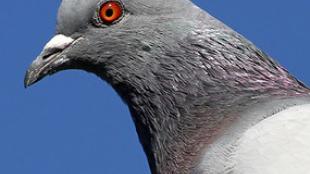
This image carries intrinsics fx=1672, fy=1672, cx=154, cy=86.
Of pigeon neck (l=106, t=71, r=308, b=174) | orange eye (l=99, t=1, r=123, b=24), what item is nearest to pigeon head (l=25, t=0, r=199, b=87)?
orange eye (l=99, t=1, r=123, b=24)

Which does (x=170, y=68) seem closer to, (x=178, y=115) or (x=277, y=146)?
(x=178, y=115)

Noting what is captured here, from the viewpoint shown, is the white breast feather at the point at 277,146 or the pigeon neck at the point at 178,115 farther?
the pigeon neck at the point at 178,115

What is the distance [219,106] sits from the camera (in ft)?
50.4

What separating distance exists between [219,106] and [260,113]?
2.19 feet

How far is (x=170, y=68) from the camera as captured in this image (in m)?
15.8

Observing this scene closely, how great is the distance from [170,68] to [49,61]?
1.16 m

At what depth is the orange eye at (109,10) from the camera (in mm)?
15875

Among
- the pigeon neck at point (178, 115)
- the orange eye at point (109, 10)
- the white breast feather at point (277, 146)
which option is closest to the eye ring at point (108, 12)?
the orange eye at point (109, 10)

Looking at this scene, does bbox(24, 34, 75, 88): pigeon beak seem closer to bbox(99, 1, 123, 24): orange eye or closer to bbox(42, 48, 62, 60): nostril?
bbox(42, 48, 62, 60): nostril

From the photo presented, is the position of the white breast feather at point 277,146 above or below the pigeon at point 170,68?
below

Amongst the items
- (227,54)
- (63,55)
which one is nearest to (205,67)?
(227,54)

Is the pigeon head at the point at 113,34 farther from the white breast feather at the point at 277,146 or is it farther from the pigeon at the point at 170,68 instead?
the white breast feather at the point at 277,146

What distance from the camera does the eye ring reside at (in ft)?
52.1

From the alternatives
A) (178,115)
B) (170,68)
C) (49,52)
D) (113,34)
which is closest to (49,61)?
(49,52)
